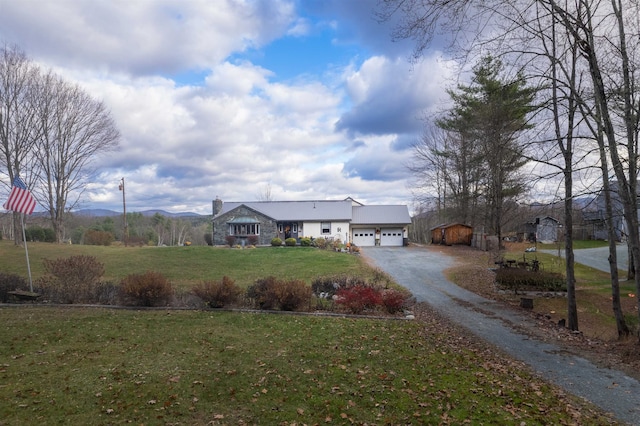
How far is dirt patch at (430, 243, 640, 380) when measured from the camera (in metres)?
7.93

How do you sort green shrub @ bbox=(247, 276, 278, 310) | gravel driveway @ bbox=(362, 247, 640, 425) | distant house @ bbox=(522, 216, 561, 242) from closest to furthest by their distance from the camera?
gravel driveway @ bbox=(362, 247, 640, 425) < green shrub @ bbox=(247, 276, 278, 310) < distant house @ bbox=(522, 216, 561, 242)

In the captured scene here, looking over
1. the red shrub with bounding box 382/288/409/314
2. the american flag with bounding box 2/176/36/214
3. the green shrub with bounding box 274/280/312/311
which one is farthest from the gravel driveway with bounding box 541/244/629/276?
the american flag with bounding box 2/176/36/214

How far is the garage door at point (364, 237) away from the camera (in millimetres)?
39188

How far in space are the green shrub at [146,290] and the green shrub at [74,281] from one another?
159 cm

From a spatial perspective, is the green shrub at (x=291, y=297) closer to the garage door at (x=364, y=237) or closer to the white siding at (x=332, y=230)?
the white siding at (x=332, y=230)

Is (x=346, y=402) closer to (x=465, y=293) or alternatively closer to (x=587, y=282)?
(x=465, y=293)

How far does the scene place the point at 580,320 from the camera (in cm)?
1295

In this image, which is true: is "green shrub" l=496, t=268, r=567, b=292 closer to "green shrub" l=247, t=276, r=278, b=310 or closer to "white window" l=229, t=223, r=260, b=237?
"green shrub" l=247, t=276, r=278, b=310

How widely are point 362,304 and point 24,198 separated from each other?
12.3 metres

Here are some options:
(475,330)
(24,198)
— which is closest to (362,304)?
(475,330)

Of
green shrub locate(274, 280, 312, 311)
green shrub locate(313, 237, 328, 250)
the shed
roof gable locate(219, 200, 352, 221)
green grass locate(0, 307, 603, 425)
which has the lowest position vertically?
green grass locate(0, 307, 603, 425)

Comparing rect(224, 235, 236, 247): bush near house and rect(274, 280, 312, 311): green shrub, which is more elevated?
rect(224, 235, 236, 247): bush near house

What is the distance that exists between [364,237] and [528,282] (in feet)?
78.2

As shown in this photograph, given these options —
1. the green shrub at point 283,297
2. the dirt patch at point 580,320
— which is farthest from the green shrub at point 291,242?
the green shrub at point 283,297
